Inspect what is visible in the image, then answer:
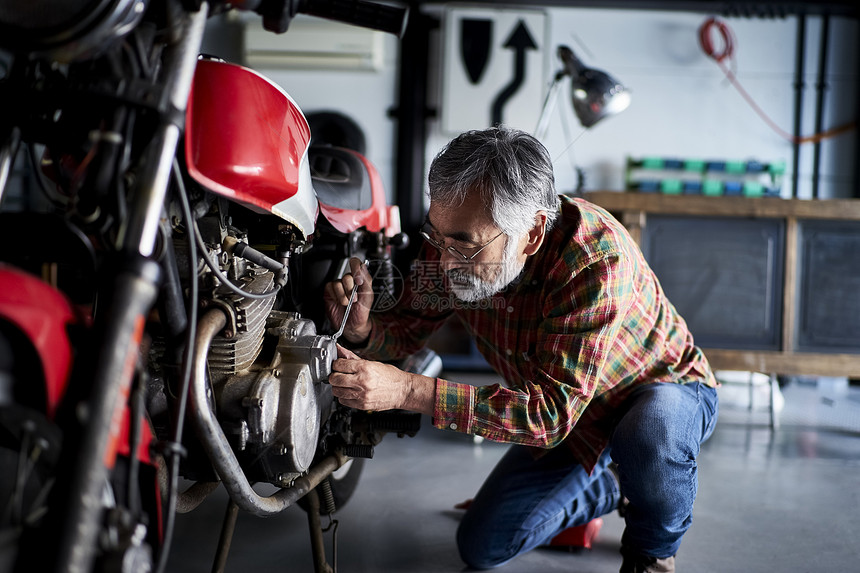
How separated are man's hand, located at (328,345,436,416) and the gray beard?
22cm

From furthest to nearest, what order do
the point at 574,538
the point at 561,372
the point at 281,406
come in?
the point at 574,538
the point at 561,372
the point at 281,406

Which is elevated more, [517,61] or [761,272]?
[517,61]

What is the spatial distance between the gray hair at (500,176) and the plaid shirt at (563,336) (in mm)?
103

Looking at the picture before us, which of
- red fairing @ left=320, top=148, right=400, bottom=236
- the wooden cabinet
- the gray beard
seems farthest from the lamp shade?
the gray beard

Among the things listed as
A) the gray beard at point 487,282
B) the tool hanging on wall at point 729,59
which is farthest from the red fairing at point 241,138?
the tool hanging on wall at point 729,59

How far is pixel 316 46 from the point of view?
3828 millimetres

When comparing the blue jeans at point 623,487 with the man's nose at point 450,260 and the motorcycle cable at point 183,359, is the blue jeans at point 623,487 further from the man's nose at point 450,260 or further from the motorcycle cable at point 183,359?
the motorcycle cable at point 183,359

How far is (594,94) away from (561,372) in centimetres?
170

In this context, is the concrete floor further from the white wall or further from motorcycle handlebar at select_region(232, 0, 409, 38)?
the white wall

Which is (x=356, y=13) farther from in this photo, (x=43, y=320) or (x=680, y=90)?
(x=680, y=90)

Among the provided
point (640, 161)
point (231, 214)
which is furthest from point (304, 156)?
point (640, 161)

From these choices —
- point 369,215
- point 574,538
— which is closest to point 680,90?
point 369,215

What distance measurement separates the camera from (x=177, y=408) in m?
0.74

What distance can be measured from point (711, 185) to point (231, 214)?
11.1ft
